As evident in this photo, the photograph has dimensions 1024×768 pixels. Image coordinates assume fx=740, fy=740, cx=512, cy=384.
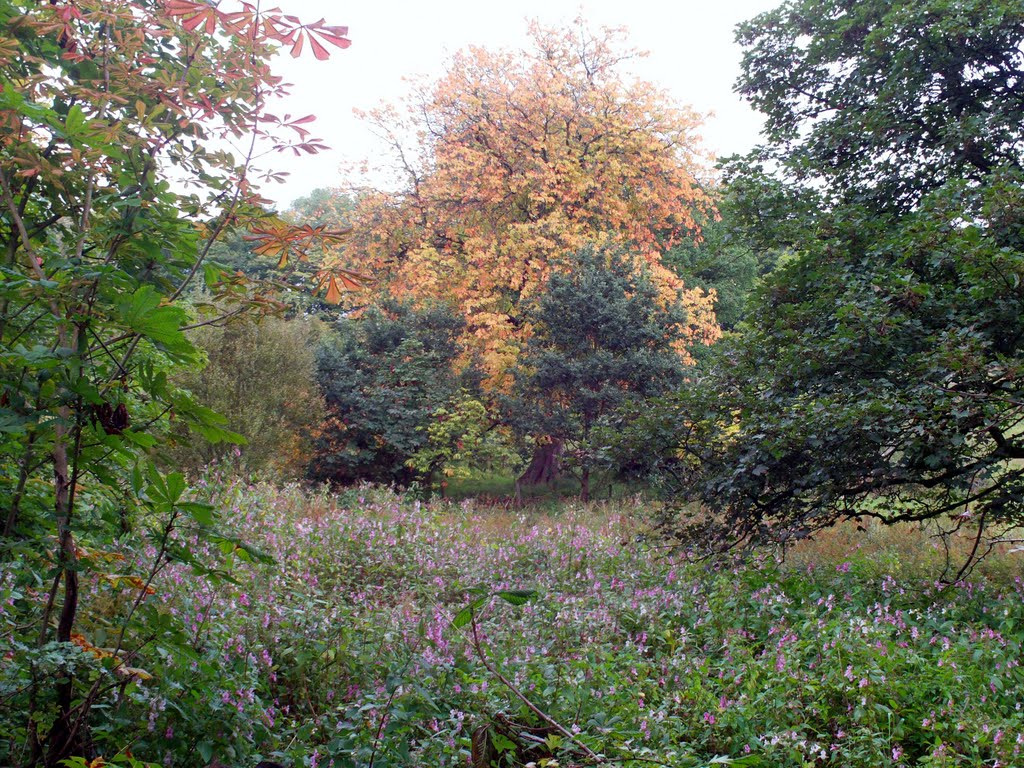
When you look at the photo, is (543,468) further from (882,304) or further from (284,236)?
(284,236)

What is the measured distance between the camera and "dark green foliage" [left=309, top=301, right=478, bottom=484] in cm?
1648

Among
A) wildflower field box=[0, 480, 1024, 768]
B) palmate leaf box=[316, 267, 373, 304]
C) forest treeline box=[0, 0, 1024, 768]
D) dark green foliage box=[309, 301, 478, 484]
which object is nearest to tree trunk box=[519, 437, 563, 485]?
forest treeline box=[0, 0, 1024, 768]

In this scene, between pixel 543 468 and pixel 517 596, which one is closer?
pixel 517 596

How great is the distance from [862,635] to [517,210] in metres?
14.9

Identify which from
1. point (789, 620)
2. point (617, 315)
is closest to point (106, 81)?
point (789, 620)

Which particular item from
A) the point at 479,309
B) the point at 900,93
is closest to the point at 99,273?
the point at 900,93

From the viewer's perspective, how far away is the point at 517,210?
1809 centimetres

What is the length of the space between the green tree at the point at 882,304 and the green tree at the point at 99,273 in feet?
13.7

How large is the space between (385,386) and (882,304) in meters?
12.7

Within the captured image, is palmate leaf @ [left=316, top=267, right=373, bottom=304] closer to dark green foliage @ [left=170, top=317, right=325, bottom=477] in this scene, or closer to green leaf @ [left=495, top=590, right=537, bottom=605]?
green leaf @ [left=495, top=590, right=537, bottom=605]

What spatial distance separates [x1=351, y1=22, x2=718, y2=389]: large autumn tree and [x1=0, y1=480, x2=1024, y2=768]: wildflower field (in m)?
10.4

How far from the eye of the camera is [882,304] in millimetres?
5320

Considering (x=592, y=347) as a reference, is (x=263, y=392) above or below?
A: below

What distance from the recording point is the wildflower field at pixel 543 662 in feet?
7.71
